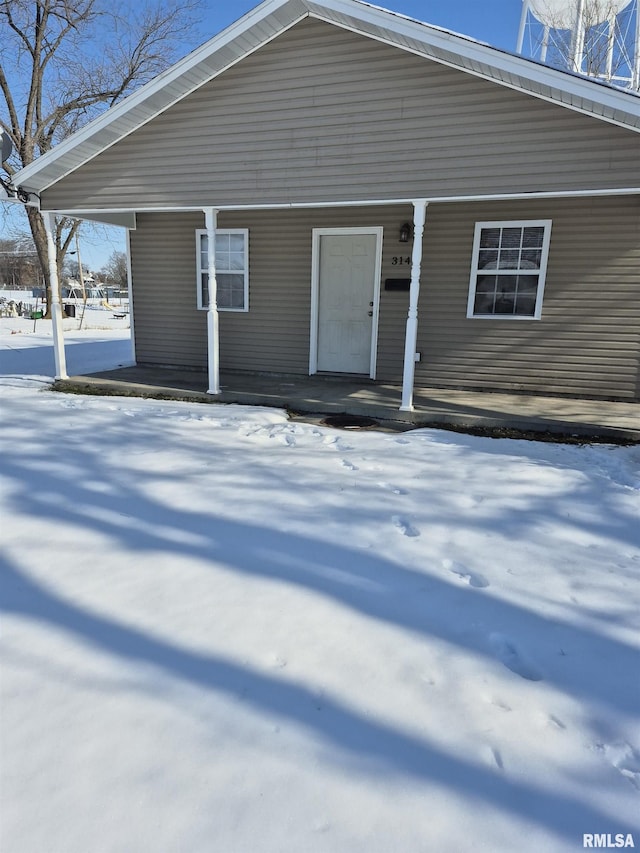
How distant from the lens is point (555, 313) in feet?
21.2

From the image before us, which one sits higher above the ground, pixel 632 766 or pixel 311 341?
pixel 311 341

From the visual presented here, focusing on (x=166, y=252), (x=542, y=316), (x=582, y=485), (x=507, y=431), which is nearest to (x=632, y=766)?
(x=582, y=485)

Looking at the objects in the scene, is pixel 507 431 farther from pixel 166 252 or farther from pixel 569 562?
pixel 166 252

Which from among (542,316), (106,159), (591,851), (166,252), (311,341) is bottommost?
(591,851)

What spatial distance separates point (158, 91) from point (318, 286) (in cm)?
302

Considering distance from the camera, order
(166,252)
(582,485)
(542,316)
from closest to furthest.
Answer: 1. (582,485)
2. (542,316)
3. (166,252)

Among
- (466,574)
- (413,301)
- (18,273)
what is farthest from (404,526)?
(18,273)

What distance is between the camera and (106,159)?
623 centimetres

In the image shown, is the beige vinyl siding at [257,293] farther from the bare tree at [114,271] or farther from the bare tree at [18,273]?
the bare tree at [114,271]

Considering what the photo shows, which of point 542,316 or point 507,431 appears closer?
point 507,431

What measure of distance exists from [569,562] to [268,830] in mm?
1875

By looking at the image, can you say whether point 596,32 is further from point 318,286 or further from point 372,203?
point 372,203

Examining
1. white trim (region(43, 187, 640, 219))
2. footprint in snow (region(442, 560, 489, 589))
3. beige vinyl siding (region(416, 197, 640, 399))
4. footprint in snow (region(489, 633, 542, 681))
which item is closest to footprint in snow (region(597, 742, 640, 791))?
footprint in snow (region(489, 633, 542, 681))

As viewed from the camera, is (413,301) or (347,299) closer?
(413,301)
